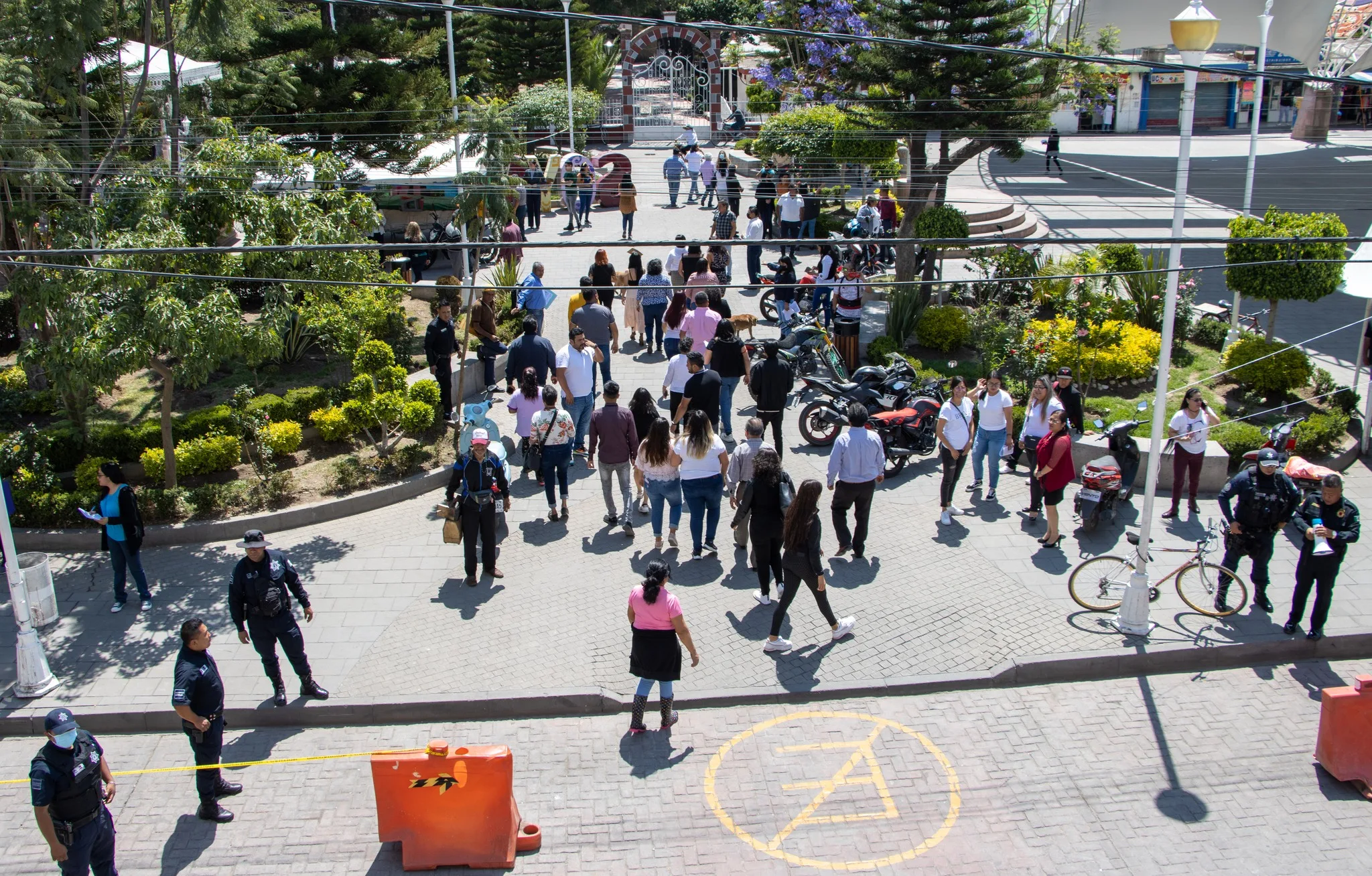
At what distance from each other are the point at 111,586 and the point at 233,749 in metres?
3.27

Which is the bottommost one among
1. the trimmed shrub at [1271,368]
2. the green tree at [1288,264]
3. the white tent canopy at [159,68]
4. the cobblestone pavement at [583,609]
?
the cobblestone pavement at [583,609]

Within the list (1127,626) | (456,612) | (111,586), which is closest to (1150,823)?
(1127,626)

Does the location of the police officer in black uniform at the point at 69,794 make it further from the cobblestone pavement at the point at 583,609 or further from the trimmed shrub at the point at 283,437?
the trimmed shrub at the point at 283,437

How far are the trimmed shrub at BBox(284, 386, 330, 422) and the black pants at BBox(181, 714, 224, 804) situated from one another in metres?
6.27

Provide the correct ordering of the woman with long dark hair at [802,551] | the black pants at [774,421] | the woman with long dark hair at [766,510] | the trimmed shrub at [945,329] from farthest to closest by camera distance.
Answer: the trimmed shrub at [945,329]
the black pants at [774,421]
the woman with long dark hair at [766,510]
the woman with long dark hair at [802,551]

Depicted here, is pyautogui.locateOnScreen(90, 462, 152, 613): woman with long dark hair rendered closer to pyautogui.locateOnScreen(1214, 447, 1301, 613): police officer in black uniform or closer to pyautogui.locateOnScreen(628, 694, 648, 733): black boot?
pyautogui.locateOnScreen(628, 694, 648, 733): black boot

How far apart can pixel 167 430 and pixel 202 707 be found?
5.38 metres

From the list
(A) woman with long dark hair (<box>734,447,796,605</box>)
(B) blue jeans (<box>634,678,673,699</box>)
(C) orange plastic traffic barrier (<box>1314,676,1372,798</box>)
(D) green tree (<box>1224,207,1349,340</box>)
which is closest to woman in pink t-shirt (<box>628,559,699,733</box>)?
(B) blue jeans (<box>634,678,673,699</box>)

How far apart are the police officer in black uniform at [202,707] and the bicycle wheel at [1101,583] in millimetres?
7061

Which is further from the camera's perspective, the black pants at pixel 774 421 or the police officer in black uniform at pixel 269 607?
the black pants at pixel 774 421

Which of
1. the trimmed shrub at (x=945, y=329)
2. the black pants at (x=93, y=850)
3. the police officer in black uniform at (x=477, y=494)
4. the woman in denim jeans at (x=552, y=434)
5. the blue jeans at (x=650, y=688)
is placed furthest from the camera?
the trimmed shrub at (x=945, y=329)

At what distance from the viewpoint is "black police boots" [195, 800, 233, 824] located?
301 inches

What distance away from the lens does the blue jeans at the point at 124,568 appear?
10078 millimetres

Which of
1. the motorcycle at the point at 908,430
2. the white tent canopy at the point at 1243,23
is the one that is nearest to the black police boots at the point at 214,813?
the motorcycle at the point at 908,430
